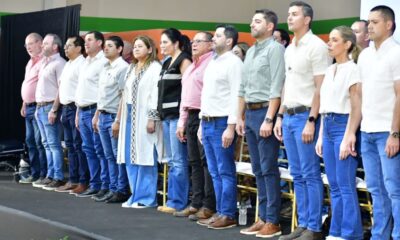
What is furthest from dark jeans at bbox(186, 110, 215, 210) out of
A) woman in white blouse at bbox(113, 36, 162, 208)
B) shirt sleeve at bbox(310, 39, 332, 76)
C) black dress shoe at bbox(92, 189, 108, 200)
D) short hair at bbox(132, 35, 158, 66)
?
shirt sleeve at bbox(310, 39, 332, 76)

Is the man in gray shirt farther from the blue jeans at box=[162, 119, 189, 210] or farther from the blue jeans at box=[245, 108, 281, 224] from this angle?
the blue jeans at box=[162, 119, 189, 210]

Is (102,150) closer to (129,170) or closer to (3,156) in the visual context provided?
(129,170)

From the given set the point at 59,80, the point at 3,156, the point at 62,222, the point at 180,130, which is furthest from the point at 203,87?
the point at 3,156

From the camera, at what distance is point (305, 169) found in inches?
220

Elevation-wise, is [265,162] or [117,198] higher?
[265,162]

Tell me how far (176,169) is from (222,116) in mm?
889

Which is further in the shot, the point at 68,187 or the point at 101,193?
the point at 68,187

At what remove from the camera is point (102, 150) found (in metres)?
7.91

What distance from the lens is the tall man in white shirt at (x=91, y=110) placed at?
7.89 metres

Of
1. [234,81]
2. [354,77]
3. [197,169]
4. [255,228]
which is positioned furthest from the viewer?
[197,169]

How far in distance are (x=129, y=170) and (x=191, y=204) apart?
0.81 meters

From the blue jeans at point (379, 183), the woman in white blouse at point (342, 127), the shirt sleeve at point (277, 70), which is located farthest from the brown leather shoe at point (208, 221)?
the blue jeans at point (379, 183)

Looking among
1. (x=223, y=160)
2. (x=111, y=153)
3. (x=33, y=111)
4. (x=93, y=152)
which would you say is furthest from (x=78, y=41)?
(x=223, y=160)

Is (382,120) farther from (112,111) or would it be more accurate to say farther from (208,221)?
(112,111)
